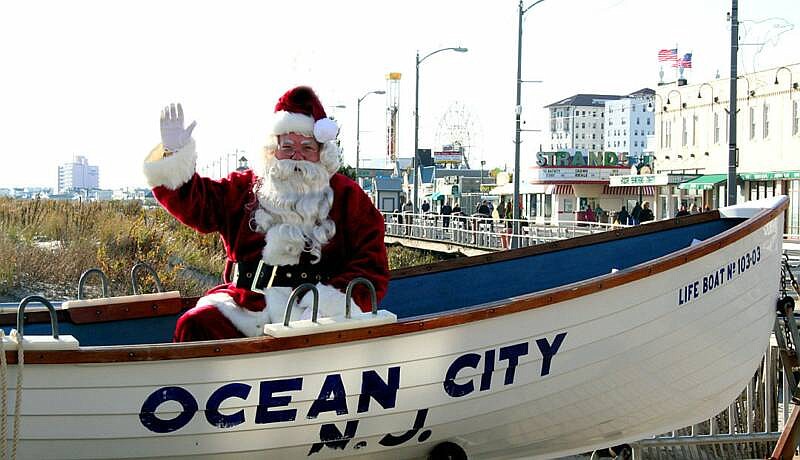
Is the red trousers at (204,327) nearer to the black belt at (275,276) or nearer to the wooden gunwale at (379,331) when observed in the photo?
the black belt at (275,276)

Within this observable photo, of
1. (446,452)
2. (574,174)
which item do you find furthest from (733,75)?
(574,174)

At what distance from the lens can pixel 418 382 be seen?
189 inches

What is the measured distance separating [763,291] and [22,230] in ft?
38.7

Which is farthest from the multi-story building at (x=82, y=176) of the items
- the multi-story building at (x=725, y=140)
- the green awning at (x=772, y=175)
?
the green awning at (x=772, y=175)

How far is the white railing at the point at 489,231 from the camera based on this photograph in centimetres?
2622

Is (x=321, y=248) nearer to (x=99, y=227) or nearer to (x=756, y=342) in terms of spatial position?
(x=756, y=342)

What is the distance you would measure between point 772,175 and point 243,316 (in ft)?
105

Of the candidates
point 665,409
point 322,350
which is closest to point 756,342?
point 665,409

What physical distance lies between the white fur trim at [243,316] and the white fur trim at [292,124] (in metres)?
0.92

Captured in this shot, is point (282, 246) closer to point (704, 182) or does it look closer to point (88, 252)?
point (88, 252)

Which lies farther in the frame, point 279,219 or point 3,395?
point 279,219

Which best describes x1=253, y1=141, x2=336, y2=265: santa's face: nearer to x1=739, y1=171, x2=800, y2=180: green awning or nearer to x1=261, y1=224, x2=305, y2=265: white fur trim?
x1=261, y1=224, x2=305, y2=265: white fur trim

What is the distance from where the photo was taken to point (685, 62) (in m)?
61.1

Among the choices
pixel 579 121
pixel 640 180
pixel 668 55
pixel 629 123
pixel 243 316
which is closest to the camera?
pixel 243 316
